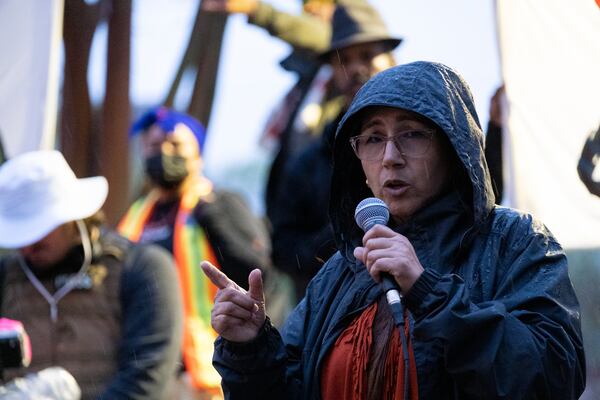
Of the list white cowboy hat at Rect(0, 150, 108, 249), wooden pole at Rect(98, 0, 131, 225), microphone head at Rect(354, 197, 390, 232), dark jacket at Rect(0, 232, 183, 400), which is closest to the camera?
microphone head at Rect(354, 197, 390, 232)

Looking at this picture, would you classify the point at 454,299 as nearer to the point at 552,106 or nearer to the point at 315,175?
the point at 552,106

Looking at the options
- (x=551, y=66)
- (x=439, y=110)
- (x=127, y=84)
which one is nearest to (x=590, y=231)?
(x=551, y=66)

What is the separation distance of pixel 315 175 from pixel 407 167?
114 inches

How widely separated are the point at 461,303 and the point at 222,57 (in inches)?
307

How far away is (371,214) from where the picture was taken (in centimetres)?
310

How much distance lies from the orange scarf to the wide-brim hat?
330 cm

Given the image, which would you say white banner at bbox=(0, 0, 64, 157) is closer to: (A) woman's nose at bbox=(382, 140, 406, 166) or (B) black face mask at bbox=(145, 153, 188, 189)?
(B) black face mask at bbox=(145, 153, 188, 189)

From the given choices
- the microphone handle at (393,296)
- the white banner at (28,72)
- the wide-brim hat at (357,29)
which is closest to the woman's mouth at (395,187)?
the microphone handle at (393,296)

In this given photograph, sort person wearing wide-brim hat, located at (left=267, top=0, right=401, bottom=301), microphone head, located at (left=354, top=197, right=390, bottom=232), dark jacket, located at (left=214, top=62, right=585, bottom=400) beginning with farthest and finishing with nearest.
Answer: person wearing wide-brim hat, located at (left=267, top=0, right=401, bottom=301)
microphone head, located at (left=354, top=197, right=390, bottom=232)
dark jacket, located at (left=214, top=62, right=585, bottom=400)

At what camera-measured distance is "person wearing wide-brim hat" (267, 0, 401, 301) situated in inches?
244

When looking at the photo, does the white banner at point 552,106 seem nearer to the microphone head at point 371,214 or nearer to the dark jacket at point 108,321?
the dark jacket at point 108,321

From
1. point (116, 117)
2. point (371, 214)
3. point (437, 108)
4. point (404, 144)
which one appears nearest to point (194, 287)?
point (116, 117)

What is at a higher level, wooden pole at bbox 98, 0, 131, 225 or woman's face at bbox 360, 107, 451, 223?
woman's face at bbox 360, 107, 451, 223

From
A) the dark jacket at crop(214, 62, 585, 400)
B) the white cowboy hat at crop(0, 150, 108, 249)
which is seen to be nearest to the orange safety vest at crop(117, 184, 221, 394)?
the white cowboy hat at crop(0, 150, 108, 249)
